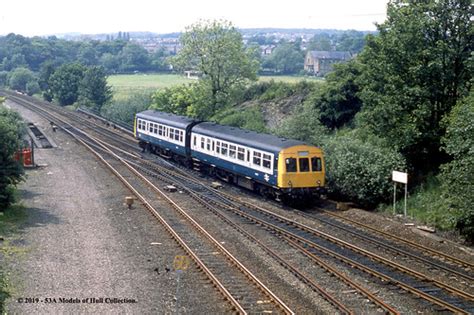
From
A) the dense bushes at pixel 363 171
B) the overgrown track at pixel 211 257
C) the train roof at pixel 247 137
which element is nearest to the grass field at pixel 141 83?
the train roof at pixel 247 137

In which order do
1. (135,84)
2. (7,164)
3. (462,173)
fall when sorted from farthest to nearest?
1. (135,84)
2. (7,164)
3. (462,173)

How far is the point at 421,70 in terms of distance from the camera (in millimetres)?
27219

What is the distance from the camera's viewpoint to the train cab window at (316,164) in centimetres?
2816

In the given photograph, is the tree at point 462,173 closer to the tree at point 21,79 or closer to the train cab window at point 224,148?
the train cab window at point 224,148

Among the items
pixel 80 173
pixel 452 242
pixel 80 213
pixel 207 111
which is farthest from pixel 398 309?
pixel 207 111

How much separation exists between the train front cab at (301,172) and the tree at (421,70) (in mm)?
3173

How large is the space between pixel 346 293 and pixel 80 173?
75.7 ft

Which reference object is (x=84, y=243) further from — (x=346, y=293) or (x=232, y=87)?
(x=232, y=87)

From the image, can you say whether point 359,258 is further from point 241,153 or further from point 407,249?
point 241,153

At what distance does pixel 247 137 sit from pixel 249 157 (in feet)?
4.59

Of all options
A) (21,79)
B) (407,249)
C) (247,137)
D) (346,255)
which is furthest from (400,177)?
(21,79)

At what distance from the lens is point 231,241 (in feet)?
72.1

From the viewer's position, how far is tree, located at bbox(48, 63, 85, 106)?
87.4 meters

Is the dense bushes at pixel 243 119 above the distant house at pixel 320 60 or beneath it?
beneath
